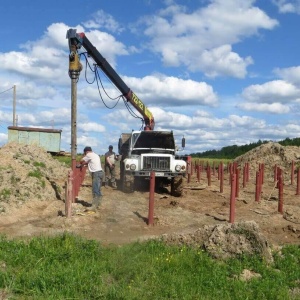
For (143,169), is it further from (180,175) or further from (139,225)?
(139,225)

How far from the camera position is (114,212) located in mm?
12812

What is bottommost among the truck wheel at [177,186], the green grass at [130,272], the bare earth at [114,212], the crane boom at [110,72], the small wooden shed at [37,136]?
the green grass at [130,272]

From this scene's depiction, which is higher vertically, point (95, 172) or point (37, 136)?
point (37, 136)

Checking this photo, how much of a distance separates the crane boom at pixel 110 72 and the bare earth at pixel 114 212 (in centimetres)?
454

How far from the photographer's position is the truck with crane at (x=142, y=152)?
16562 mm

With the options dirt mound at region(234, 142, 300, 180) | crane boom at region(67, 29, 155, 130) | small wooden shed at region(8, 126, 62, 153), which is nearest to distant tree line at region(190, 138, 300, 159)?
dirt mound at region(234, 142, 300, 180)

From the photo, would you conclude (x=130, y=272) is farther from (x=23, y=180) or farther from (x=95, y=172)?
(x=23, y=180)

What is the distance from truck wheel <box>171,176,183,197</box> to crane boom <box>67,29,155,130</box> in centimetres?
539

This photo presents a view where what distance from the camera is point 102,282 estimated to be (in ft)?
21.8

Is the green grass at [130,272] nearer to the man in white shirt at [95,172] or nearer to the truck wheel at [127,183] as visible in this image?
the man in white shirt at [95,172]

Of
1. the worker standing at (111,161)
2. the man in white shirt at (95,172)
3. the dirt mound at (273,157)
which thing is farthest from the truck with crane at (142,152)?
the dirt mound at (273,157)

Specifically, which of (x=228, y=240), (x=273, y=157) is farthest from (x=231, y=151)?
(x=228, y=240)

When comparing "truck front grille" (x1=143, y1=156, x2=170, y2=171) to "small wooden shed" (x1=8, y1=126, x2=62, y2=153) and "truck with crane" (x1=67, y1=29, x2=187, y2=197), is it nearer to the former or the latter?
"truck with crane" (x1=67, y1=29, x2=187, y2=197)

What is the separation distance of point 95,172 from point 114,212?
1.26 metres
